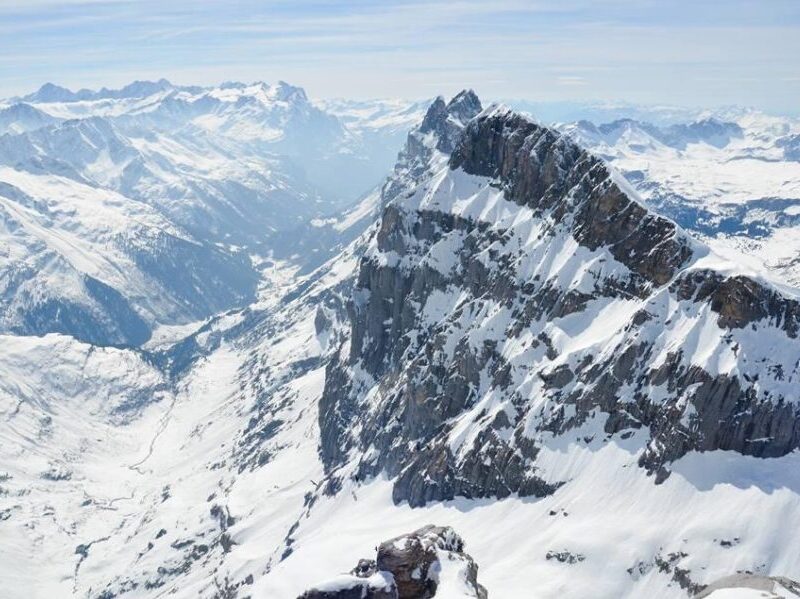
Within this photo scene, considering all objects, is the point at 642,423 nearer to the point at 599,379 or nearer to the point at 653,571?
the point at 599,379

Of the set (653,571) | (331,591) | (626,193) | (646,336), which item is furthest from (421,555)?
(626,193)

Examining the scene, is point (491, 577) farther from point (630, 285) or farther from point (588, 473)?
point (630, 285)

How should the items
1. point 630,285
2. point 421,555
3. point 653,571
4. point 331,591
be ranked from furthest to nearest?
1. point 630,285
2. point 653,571
3. point 421,555
4. point 331,591

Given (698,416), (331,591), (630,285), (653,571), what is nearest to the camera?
(331,591)

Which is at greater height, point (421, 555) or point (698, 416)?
point (421, 555)

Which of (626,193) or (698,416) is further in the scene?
Answer: (626,193)

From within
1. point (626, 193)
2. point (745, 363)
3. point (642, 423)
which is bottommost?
point (642, 423)

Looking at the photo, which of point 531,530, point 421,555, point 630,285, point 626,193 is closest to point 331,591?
point 421,555
